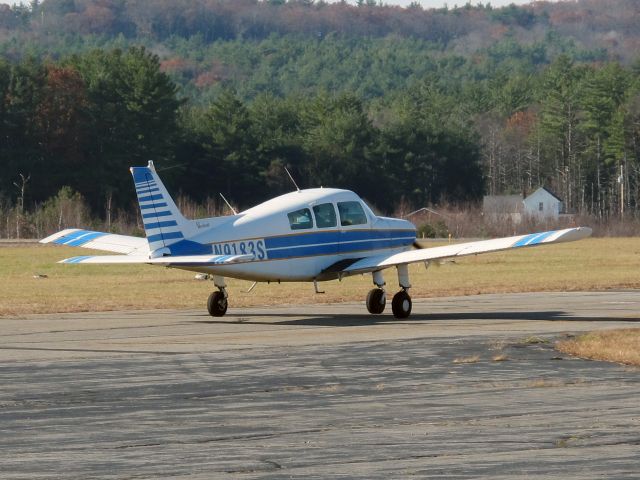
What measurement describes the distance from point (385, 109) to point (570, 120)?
3814 centimetres

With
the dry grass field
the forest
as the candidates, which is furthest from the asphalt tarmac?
the forest

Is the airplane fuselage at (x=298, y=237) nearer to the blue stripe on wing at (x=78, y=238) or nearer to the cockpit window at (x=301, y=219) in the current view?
the cockpit window at (x=301, y=219)

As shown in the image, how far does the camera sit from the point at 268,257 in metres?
24.1

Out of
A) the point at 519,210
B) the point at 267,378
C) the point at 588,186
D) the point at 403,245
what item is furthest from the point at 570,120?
the point at 267,378

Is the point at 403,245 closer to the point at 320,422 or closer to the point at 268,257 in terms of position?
the point at 268,257

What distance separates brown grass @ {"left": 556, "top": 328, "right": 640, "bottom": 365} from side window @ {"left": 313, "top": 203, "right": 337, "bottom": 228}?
614cm

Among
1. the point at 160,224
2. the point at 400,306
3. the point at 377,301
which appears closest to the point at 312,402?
the point at 160,224

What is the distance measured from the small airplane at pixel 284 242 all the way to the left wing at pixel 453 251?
0.06ft

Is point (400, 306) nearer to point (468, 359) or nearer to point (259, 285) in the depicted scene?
point (468, 359)

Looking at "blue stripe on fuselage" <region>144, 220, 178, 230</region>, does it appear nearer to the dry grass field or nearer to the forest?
the dry grass field

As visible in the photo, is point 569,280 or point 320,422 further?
point 569,280

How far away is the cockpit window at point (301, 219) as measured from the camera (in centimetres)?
2472

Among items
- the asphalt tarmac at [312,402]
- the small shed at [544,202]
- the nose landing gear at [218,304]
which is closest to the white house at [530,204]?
the small shed at [544,202]

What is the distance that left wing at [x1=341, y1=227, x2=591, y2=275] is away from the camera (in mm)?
23562
